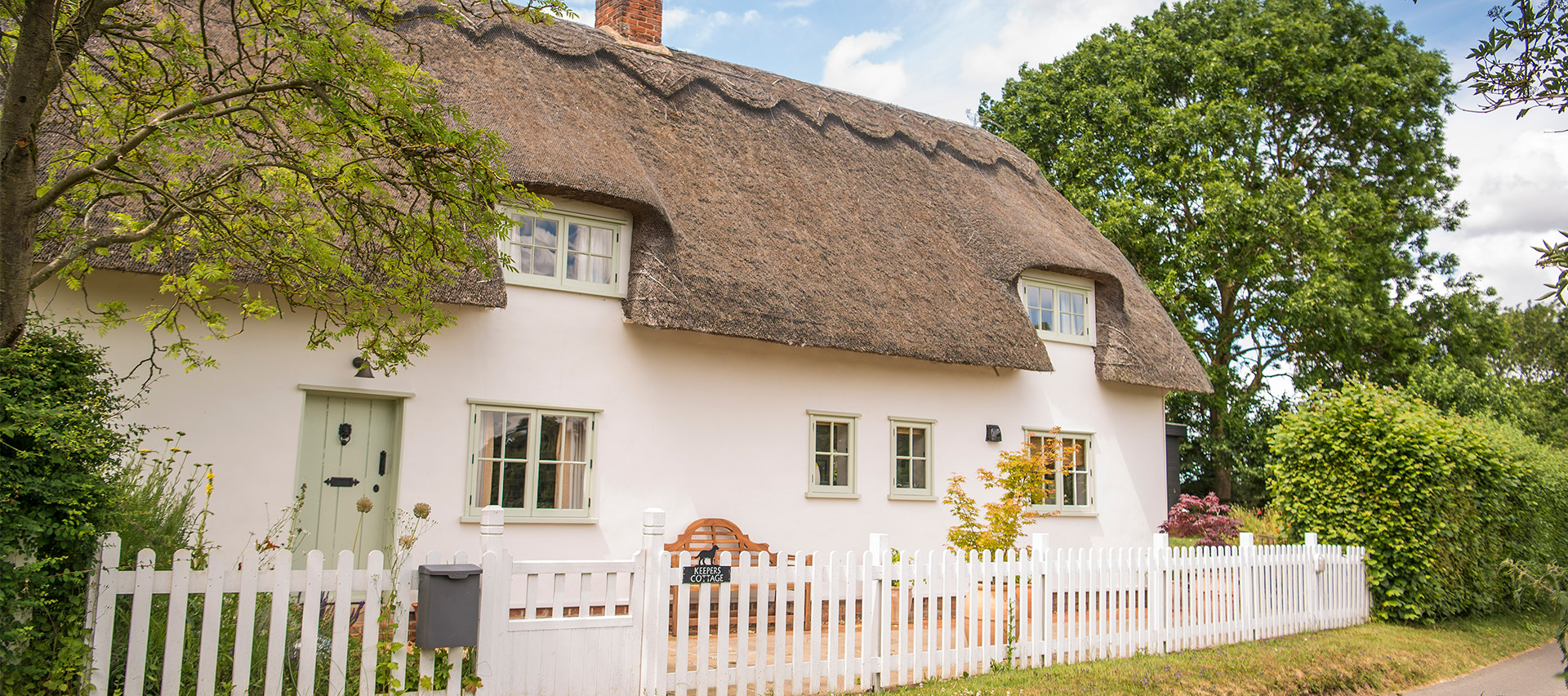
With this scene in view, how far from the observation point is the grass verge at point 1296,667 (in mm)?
6938

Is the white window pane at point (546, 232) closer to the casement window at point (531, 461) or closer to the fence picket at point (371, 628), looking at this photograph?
the casement window at point (531, 461)

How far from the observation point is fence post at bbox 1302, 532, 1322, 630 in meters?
9.84

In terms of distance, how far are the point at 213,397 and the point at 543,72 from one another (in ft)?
15.9

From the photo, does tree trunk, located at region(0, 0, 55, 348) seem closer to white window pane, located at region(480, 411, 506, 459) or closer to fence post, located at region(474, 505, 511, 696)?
fence post, located at region(474, 505, 511, 696)

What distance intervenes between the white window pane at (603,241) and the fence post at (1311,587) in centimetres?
750

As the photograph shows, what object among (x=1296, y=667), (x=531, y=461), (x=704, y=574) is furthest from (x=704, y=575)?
(x=1296, y=667)

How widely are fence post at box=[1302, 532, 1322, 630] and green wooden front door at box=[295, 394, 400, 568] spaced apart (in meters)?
8.64

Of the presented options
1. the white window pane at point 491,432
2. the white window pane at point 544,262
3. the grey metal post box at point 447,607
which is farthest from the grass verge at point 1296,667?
the white window pane at point 544,262

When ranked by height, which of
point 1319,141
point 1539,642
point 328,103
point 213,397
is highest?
point 1319,141

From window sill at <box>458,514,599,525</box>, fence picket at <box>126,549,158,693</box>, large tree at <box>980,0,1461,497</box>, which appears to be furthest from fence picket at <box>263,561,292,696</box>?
large tree at <box>980,0,1461,497</box>

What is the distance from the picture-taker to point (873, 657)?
6.72m

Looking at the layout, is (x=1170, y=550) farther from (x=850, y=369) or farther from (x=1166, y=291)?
(x=1166, y=291)

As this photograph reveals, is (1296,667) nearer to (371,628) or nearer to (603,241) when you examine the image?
(371,628)

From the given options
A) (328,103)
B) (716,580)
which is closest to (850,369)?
(716,580)
